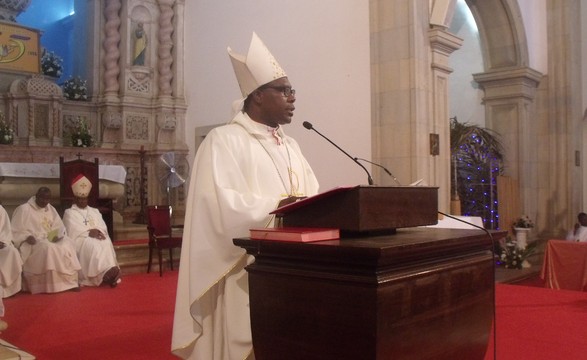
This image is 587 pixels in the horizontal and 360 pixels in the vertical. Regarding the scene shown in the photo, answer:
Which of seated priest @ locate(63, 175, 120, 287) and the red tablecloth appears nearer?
the red tablecloth

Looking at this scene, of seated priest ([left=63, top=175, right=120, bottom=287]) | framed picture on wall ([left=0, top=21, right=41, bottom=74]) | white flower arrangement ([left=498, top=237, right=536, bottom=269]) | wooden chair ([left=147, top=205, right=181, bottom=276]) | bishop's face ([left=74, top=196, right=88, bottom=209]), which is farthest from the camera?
framed picture on wall ([left=0, top=21, right=41, bottom=74])

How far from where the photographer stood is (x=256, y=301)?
2084 mm

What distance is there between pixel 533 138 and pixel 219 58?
5.85 meters

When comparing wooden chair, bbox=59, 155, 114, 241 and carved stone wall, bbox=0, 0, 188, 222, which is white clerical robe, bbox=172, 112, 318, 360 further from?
carved stone wall, bbox=0, 0, 188, 222

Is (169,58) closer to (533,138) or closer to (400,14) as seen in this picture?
(400,14)

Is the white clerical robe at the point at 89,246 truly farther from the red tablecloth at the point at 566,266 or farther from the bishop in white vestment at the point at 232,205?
the red tablecloth at the point at 566,266

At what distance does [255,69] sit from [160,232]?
5.81 m

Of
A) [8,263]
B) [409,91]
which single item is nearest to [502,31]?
[409,91]

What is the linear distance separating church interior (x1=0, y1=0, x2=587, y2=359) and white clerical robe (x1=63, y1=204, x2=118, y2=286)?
879 millimetres

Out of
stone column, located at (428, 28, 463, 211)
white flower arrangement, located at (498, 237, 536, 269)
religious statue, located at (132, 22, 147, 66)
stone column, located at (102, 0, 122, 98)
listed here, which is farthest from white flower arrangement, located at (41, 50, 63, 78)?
white flower arrangement, located at (498, 237, 536, 269)

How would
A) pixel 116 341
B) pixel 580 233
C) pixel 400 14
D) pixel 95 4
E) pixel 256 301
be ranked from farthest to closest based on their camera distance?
pixel 95 4 < pixel 580 233 < pixel 400 14 < pixel 116 341 < pixel 256 301

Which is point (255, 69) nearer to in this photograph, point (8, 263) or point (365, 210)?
point (365, 210)

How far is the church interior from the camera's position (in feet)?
29.9

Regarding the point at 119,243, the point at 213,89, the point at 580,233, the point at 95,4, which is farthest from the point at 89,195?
the point at 580,233
